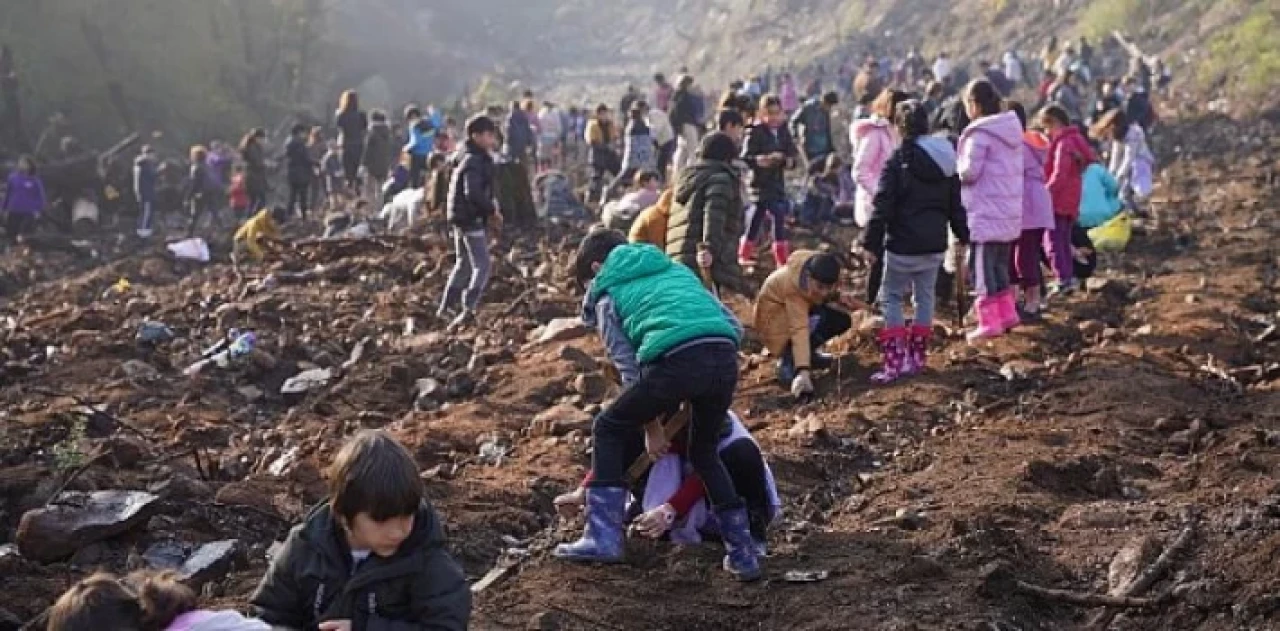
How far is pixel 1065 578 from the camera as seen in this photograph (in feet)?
17.1

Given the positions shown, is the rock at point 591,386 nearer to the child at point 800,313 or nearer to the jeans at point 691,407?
the child at point 800,313

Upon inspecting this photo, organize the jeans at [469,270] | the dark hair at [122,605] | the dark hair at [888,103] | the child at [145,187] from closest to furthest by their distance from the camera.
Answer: the dark hair at [122,605]
the dark hair at [888,103]
the jeans at [469,270]
the child at [145,187]

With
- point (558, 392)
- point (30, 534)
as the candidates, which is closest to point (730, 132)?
point (558, 392)

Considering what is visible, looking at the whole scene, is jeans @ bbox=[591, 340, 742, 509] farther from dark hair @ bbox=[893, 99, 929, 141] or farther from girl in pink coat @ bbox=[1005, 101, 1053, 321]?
girl in pink coat @ bbox=[1005, 101, 1053, 321]

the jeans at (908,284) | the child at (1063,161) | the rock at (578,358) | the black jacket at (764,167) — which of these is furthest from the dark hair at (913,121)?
the black jacket at (764,167)

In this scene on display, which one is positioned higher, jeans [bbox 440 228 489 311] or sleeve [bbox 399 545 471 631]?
sleeve [bbox 399 545 471 631]

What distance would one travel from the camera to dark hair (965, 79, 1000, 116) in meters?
8.97

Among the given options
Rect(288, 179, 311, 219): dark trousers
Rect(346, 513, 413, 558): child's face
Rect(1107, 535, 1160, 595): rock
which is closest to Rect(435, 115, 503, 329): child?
Rect(1107, 535, 1160, 595): rock

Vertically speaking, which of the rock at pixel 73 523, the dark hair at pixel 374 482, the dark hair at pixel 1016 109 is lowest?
the rock at pixel 73 523

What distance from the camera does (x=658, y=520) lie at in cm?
552

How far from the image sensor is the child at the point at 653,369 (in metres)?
5.11

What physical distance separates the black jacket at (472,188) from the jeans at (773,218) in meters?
2.46

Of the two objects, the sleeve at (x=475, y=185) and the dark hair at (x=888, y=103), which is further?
the sleeve at (x=475, y=185)

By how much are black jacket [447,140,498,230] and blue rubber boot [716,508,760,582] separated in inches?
233
